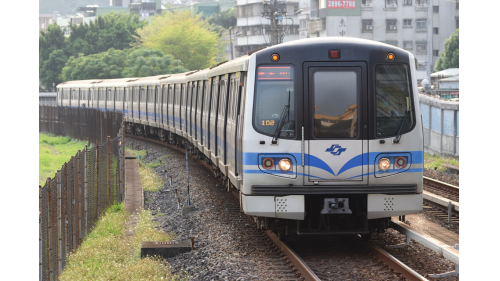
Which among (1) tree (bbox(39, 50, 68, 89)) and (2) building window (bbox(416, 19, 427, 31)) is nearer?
(2) building window (bbox(416, 19, 427, 31))

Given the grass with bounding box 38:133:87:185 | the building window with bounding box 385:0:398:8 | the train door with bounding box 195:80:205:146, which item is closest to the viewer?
the train door with bounding box 195:80:205:146

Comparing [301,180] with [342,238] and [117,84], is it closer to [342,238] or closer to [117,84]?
[342,238]

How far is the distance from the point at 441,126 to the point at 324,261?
1511 centimetres

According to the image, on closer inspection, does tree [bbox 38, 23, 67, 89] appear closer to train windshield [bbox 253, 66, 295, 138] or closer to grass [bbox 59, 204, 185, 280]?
grass [bbox 59, 204, 185, 280]

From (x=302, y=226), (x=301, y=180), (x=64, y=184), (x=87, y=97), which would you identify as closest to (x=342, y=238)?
(x=302, y=226)

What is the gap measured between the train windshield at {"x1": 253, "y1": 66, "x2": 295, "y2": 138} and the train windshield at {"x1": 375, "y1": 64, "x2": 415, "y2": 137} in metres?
1.09

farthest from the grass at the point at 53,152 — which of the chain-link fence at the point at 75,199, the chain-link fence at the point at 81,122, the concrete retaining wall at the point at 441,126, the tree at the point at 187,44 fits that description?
the tree at the point at 187,44

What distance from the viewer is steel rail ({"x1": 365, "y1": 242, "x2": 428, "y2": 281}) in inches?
280

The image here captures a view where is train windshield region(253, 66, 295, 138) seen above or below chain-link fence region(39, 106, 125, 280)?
above

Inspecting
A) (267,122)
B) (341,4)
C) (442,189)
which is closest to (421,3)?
(341,4)

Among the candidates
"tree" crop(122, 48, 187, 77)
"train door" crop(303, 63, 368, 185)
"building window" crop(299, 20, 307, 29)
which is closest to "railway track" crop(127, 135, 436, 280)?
"train door" crop(303, 63, 368, 185)

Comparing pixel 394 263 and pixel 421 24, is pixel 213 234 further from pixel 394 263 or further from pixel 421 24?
pixel 421 24

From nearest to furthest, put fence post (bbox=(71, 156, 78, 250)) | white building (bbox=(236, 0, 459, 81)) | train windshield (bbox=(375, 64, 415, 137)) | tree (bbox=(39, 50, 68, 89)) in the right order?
1. train windshield (bbox=(375, 64, 415, 137))
2. fence post (bbox=(71, 156, 78, 250))
3. white building (bbox=(236, 0, 459, 81))
4. tree (bbox=(39, 50, 68, 89))

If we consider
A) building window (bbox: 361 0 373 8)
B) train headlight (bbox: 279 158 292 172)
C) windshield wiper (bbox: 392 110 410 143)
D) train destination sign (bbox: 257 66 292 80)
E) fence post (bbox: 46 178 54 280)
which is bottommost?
fence post (bbox: 46 178 54 280)
